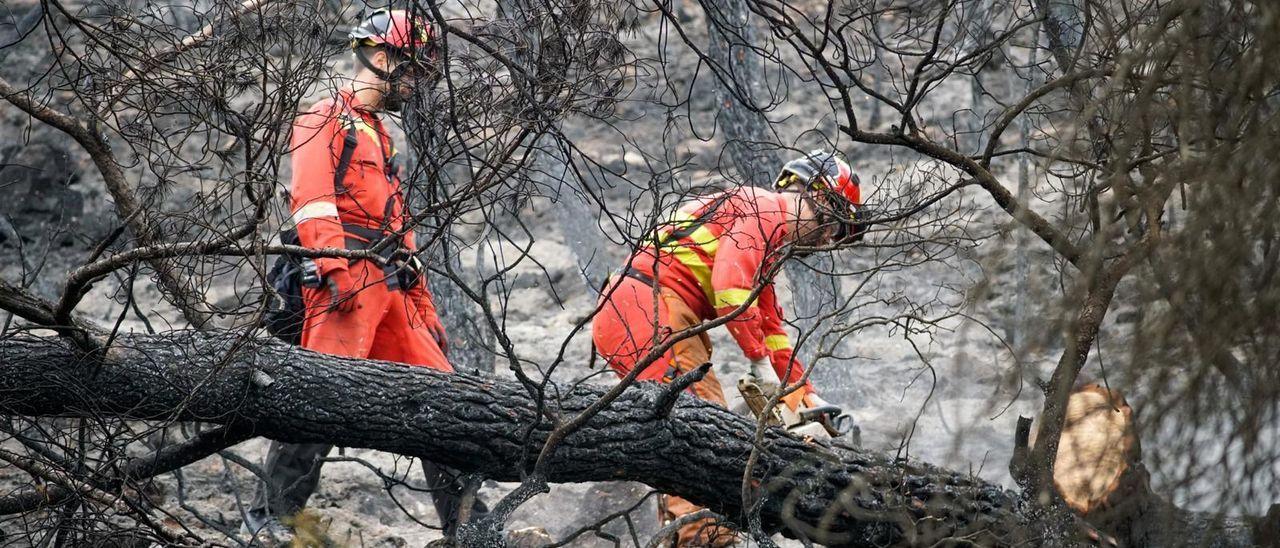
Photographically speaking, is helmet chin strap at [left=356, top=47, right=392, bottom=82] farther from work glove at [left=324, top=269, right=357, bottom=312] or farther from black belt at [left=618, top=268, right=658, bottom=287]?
black belt at [left=618, top=268, right=658, bottom=287]

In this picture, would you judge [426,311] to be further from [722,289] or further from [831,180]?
[831,180]

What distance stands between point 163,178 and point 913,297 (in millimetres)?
5146

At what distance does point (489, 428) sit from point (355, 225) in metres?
1.06

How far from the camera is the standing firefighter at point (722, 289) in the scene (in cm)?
439

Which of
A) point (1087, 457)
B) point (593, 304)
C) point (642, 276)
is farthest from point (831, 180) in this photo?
point (593, 304)

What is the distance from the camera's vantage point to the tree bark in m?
3.61

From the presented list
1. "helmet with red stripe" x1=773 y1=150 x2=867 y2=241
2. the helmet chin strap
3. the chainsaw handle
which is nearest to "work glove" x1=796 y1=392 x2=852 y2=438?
the chainsaw handle

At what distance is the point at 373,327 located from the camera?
4.32 metres

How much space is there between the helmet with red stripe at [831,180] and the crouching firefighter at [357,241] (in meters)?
1.42

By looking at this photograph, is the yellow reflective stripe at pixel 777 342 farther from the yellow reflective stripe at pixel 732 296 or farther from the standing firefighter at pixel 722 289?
the yellow reflective stripe at pixel 732 296

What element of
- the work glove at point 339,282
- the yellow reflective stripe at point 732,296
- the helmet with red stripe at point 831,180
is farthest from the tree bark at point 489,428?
the helmet with red stripe at point 831,180

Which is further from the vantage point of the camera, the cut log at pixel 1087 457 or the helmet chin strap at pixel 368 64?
the helmet chin strap at pixel 368 64

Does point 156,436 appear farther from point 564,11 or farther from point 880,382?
point 880,382

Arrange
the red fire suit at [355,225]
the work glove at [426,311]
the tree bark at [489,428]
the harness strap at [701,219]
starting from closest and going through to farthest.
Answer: the tree bark at [489,428]
the harness strap at [701,219]
the red fire suit at [355,225]
the work glove at [426,311]
